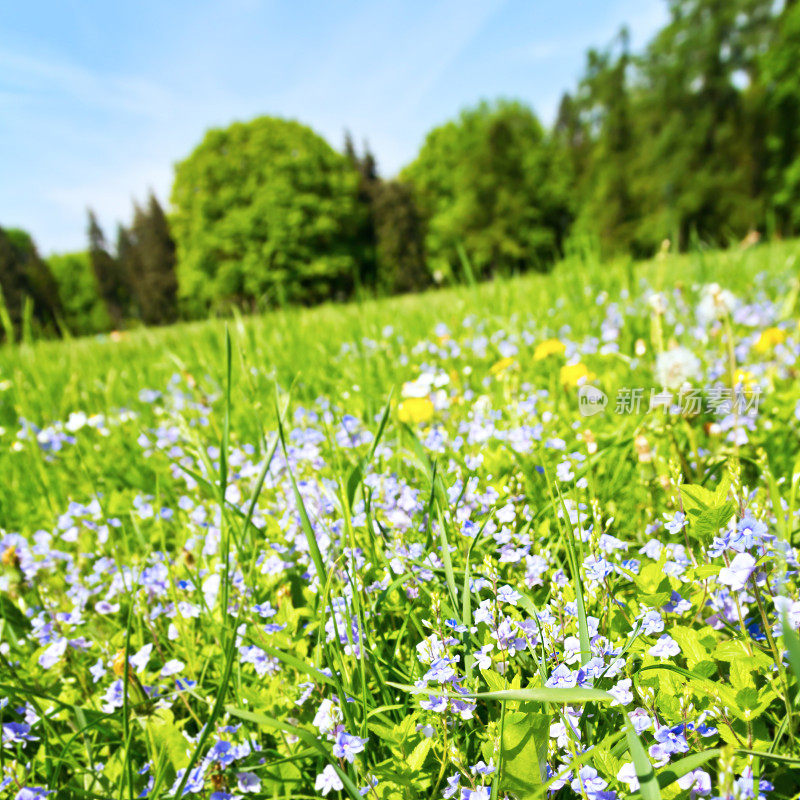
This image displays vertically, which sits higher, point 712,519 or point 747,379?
point 747,379

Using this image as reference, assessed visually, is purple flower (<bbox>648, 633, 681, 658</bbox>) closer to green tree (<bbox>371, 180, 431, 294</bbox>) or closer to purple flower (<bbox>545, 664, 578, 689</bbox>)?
purple flower (<bbox>545, 664, 578, 689</bbox>)

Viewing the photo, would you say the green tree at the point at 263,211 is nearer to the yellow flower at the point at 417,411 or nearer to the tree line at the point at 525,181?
the tree line at the point at 525,181

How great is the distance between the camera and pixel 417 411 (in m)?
2.13

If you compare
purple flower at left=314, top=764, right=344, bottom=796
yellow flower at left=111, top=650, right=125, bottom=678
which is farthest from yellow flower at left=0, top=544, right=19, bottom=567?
purple flower at left=314, top=764, right=344, bottom=796

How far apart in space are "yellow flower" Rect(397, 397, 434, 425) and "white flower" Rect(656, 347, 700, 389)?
808mm

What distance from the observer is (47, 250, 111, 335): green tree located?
2625 inches

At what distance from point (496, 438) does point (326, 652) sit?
3.09ft

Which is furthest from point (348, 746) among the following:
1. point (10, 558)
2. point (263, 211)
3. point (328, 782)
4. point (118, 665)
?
point (263, 211)

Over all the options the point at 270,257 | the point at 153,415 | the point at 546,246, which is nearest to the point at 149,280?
the point at 270,257

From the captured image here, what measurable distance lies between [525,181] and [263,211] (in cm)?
1722

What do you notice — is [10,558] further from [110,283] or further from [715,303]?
[110,283]

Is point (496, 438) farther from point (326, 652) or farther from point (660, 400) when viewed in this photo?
point (326, 652)

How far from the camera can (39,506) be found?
2285 millimetres

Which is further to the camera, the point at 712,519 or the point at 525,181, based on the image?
the point at 525,181
